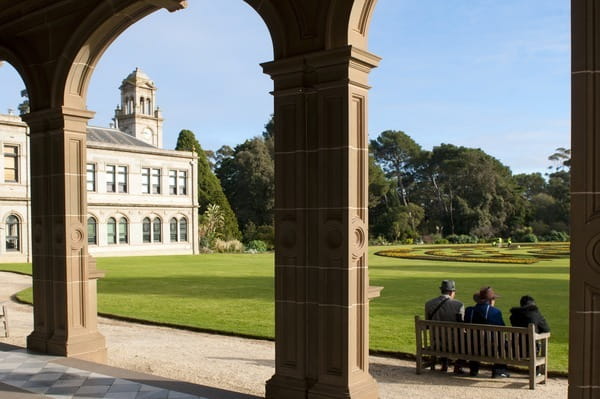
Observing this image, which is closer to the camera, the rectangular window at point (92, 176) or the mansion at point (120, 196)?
the mansion at point (120, 196)

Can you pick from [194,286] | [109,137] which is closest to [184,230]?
[109,137]

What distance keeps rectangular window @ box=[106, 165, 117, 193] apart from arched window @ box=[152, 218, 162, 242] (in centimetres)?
389

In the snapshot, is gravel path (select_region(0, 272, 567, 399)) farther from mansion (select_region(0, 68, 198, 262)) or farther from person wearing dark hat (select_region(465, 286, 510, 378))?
mansion (select_region(0, 68, 198, 262))

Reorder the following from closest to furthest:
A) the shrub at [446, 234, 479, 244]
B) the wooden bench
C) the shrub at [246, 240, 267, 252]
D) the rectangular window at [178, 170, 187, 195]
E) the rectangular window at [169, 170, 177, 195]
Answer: the wooden bench, the rectangular window at [169, 170, 177, 195], the rectangular window at [178, 170, 187, 195], the shrub at [246, 240, 267, 252], the shrub at [446, 234, 479, 244]

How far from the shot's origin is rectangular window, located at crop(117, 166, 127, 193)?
37.6 metres

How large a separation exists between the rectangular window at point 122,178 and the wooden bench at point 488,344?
109ft

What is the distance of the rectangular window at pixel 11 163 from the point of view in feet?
104

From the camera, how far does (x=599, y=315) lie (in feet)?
11.4

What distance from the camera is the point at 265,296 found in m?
14.9

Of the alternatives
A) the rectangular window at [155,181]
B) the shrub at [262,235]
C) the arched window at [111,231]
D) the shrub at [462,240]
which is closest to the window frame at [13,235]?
the arched window at [111,231]

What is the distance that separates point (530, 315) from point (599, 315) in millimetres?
3763

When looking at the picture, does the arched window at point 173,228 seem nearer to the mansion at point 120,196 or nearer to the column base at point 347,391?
the mansion at point 120,196

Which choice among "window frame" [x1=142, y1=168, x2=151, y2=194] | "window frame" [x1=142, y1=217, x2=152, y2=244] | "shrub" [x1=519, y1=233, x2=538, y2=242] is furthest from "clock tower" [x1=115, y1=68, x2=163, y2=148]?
"shrub" [x1=519, y1=233, x2=538, y2=242]

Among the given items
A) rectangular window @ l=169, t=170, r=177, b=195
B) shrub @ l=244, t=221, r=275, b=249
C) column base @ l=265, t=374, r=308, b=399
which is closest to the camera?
column base @ l=265, t=374, r=308, b=399
